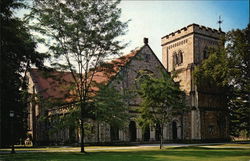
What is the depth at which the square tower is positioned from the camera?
41.6 metres

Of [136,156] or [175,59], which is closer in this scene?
[136,156]

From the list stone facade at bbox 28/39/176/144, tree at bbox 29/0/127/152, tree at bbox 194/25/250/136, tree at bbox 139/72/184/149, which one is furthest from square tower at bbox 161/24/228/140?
tree at bbox 29/0/127/152

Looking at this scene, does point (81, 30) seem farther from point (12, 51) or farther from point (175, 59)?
point (175, 59)

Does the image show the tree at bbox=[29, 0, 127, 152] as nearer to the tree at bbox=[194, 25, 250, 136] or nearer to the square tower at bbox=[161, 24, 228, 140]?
the tree at bbox=[194, 25, 250, 136]

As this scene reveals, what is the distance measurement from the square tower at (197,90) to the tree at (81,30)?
18967mm

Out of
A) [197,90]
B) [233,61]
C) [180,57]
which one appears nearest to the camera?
[233,61]

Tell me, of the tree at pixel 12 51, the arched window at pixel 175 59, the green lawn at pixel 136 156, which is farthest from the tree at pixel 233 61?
the tree at pixel 12 51

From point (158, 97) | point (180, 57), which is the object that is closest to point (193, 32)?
point (180, 57)

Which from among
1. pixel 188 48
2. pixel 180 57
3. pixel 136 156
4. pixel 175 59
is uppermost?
pixel 188 48

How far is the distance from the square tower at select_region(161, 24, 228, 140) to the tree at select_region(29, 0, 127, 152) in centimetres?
1897

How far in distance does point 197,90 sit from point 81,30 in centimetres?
2443

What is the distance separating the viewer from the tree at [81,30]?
22016 mm

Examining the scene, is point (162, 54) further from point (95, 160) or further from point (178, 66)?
point (95, 160)

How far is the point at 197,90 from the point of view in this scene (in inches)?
1654
